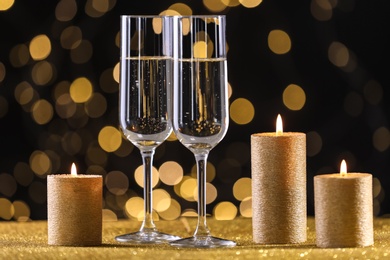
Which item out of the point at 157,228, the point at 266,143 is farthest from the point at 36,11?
the point at 266,143

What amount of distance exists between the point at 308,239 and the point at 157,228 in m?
0.24

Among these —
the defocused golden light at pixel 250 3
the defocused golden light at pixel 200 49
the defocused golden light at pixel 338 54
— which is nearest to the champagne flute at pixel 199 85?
the defocused golden light at pixel 200 49

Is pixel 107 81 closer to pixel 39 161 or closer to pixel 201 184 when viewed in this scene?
pixel 39 161

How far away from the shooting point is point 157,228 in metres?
1.48

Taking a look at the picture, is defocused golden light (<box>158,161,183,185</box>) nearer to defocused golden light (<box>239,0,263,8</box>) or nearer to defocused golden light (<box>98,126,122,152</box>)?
defocused golden light (<box>98,126,122,152</box>)

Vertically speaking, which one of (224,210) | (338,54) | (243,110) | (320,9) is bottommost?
(224,210)

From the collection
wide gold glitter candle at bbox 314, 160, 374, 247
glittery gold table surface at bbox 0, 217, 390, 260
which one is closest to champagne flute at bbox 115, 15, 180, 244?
glittery gold table surface at bbox 0, 217, 390, 260

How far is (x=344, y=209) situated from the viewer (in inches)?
48.6

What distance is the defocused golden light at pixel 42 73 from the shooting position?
2.41 meters

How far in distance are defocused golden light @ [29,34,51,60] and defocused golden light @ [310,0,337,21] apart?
0.67 m

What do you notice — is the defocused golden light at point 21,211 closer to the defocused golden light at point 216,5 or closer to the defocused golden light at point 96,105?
the defocused golden light at point 96,105

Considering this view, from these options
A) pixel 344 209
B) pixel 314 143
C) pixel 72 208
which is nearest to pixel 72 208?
pixel 72 208

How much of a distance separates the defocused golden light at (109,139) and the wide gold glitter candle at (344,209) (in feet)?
4.22

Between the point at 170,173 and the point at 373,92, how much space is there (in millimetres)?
557
